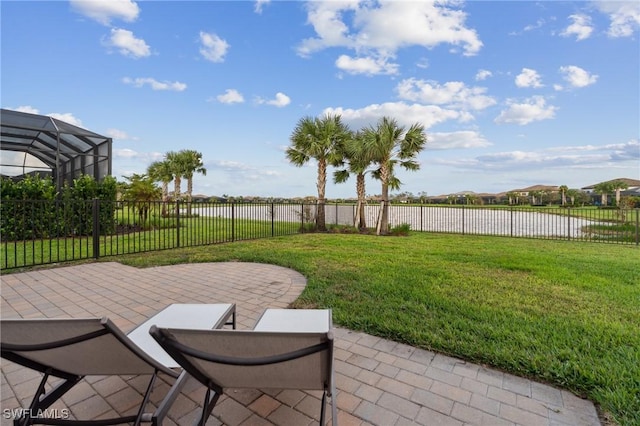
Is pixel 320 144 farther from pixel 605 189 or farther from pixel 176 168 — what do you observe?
pixel 605 189

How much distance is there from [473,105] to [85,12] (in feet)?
40.7

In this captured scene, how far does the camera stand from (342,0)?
7.96m

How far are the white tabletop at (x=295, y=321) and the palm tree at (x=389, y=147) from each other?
32.2ft

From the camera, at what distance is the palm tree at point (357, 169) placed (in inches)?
506

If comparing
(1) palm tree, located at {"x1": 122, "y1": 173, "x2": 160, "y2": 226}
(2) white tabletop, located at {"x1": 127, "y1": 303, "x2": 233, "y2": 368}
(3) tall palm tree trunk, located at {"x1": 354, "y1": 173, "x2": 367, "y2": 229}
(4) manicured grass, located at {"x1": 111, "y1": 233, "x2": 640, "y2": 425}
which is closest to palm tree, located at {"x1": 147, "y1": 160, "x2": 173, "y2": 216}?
(1) palm tree, located at {"x1": 122, "y1": 173, "x2": 160, "y2": 226}

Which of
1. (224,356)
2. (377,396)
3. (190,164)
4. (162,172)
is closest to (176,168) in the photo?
(190,164)

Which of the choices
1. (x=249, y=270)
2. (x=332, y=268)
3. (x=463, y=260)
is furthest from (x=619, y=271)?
(x=249, y=270)

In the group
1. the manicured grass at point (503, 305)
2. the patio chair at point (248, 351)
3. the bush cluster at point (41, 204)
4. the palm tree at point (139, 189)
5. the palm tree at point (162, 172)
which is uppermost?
the palm tree at point (162, 172)

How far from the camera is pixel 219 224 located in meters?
11.9

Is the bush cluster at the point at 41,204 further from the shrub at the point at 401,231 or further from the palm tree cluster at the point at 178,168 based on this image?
the palm tree cluster at the point at 178,168

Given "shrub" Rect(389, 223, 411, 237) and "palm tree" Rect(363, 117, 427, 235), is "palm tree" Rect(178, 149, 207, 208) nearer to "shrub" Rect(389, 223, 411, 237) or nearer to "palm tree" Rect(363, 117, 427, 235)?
"palm tree" Rect(363, 117, 427, 235)

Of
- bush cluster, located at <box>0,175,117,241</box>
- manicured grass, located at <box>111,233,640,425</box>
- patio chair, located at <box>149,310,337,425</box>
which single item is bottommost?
manicured grass, located at <box>111,233,640,425</box>

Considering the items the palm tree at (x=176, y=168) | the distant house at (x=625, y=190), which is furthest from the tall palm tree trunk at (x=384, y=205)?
the distant house at (x=625, y=190)

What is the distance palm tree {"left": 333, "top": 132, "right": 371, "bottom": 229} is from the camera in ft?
42.2
